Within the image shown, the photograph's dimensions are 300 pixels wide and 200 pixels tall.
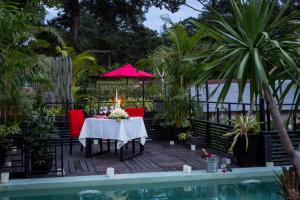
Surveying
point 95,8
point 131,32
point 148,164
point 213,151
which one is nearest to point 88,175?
point 148,164

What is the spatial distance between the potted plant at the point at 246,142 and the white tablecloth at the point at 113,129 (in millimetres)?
2026

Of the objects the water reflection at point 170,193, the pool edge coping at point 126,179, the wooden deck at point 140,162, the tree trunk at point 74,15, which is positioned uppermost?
the tree trunk at point 74,15

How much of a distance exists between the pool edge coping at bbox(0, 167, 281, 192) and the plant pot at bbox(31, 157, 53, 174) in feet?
1.17

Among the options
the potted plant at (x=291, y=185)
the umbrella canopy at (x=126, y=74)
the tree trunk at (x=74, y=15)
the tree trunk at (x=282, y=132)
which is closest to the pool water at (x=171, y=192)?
the potted plant at (x=291, y=185)

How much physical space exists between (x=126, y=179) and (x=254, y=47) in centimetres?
383

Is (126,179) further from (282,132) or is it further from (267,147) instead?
(282,132)

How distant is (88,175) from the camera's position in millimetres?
6992

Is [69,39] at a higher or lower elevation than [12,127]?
higher

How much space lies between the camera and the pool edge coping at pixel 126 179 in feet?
20.9

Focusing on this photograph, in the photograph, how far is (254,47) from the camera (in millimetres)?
3543

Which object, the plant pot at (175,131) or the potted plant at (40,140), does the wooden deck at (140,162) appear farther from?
the plant pot at (175,131)

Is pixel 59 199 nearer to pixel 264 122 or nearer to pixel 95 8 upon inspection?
pixel 264 122

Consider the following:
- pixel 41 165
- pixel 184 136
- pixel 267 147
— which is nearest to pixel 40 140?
pixel 41 165

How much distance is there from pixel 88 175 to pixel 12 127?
9.58ft
